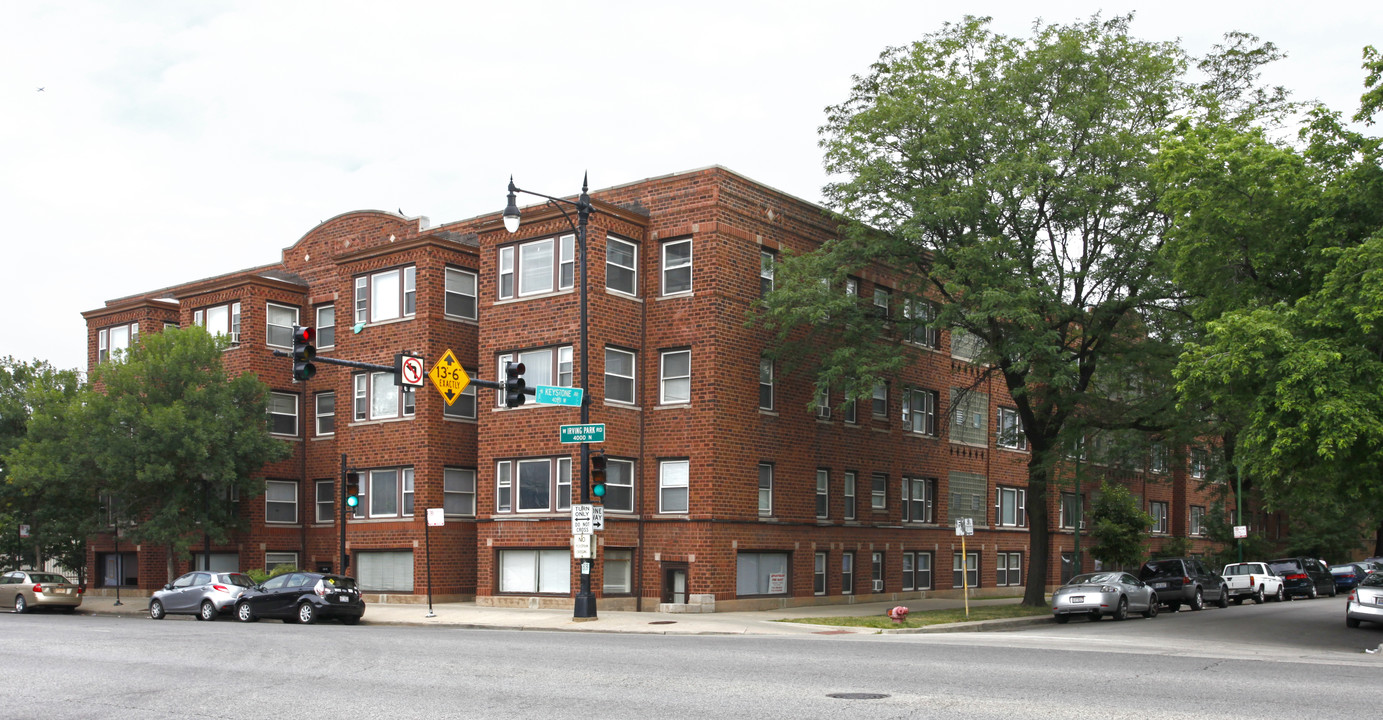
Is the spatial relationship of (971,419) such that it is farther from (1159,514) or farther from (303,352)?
(303,352)

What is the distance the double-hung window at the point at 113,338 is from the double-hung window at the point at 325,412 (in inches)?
321

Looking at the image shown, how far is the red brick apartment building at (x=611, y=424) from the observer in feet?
107

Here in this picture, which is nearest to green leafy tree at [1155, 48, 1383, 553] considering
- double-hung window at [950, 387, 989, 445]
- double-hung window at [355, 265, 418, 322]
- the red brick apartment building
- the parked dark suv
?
the red brick apartment building

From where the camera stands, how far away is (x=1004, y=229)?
32156 mm

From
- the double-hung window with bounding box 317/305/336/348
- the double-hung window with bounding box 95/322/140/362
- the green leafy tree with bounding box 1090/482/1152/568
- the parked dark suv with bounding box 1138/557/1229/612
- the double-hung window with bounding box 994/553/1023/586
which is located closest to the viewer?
the parked dark suv with bounding box 1138/557/1229/612

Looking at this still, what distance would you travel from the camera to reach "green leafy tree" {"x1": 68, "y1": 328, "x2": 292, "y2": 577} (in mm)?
36812

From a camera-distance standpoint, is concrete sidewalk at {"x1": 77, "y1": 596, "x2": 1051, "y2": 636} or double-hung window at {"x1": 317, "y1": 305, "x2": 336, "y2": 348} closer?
concrete sidewalk at {"x1": 77, "y1": 596, "x2": 1051, "y2": 636}

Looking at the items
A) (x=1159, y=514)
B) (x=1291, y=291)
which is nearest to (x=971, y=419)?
(x=1159, y=514)

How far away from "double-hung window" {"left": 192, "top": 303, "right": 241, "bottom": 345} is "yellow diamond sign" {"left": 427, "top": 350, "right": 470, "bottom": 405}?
60.6 feet

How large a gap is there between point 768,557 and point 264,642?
16.6 meters

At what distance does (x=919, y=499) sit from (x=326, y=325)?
21.9m

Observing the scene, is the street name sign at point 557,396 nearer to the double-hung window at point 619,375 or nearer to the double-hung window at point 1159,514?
the double-hung window at point 619,375

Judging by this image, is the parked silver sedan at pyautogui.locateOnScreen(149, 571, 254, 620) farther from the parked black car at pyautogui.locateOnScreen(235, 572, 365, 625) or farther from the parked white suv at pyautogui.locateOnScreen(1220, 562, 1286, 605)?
the parked white suv at pyautogui.locateOnScreen(1220, 562, 1286, 605)

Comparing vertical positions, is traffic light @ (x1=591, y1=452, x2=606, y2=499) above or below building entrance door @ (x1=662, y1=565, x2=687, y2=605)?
above
